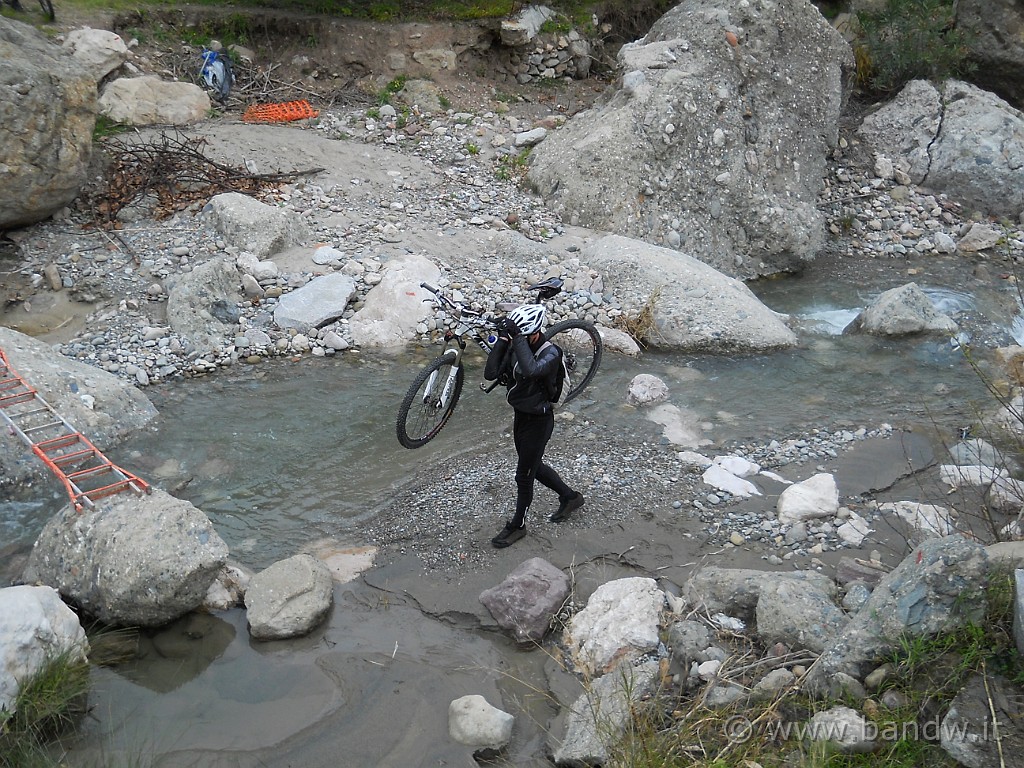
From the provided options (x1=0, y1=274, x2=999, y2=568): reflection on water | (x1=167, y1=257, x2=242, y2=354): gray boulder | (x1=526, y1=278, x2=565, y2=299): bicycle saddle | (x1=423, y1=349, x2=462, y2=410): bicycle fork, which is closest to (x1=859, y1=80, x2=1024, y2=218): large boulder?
(x1=0, y1=274, x2=999, y2=568): reflection on water

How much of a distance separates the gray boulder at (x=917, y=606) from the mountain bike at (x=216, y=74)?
1212 centimetres

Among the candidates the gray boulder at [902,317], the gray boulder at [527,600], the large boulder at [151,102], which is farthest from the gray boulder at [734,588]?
the large boulder at [151,102]

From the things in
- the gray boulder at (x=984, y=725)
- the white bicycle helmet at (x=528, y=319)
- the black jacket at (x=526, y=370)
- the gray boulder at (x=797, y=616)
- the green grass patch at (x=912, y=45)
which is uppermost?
the green grass patch at (x=912, y=45)

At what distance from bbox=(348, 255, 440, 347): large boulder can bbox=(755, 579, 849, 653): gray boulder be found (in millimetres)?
5141

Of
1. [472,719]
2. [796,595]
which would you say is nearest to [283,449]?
[472,719]

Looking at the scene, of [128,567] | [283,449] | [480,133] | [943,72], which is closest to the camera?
[128,567]

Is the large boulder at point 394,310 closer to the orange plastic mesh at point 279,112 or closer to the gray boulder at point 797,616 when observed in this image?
the orange plastic mesh at point 279,112

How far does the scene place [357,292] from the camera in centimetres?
929

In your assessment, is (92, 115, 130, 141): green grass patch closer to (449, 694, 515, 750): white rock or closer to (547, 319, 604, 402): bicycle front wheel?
(547, 319, 604, 402): bicycle front wheel

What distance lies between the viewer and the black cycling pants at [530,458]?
5.75 m

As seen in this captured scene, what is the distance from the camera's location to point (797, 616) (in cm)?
460

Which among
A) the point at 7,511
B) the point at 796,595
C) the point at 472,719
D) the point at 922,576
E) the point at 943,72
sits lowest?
the point at 7,511

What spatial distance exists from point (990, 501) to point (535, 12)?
11875 mm

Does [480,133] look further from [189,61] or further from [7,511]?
[7,511]
